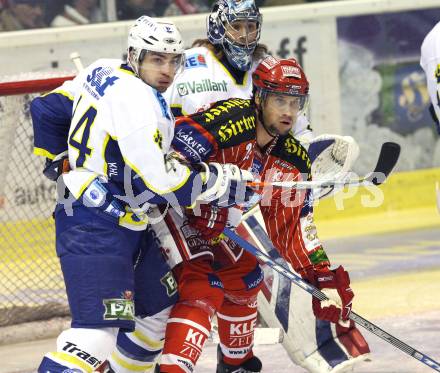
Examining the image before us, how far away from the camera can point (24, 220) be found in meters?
7.27

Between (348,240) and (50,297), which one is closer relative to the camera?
(50,297)

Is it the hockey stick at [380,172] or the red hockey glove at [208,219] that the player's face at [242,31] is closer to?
the hockey stick at [380,172]

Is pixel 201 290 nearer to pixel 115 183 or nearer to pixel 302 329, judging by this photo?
pixel 115 183

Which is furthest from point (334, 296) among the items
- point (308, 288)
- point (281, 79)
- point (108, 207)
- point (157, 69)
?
point (157, 69)

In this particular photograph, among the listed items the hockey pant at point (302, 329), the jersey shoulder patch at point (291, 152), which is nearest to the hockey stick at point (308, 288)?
the jersey shoulder patch at point (291, 152)

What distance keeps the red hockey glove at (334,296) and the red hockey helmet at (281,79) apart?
68cm

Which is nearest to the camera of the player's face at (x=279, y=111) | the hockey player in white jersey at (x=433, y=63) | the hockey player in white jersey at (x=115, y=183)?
the hockey player in white jersey at (x=115, y=183)

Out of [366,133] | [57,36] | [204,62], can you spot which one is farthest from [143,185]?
[366,133]

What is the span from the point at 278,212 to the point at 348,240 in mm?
3901

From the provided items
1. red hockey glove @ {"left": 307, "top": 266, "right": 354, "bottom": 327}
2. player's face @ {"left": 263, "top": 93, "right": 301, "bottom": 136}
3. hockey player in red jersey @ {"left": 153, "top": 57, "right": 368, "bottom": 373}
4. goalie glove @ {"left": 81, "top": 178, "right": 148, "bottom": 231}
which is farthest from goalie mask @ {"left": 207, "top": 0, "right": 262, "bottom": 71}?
goalie glove @ {"left": 81, "top": 178, "right": 148, "bottom": 231}

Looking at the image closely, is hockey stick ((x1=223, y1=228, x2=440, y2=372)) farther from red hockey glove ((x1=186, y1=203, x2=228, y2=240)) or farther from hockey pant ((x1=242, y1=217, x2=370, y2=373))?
hockey pant ((x1=242, y1=217, x2=370, y2=373))

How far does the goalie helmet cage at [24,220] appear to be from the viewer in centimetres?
641

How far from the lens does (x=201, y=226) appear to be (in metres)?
4.57

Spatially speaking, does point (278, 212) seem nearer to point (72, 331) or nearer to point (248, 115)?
point (248, 115)
